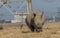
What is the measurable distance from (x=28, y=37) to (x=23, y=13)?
1041 centimetres

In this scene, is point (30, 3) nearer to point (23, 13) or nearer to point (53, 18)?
point (23, 13)

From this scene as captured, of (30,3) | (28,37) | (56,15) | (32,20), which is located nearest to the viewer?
(28,37)

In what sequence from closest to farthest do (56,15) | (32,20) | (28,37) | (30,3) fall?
(28,37), (32,20), (30,3), (56,15)

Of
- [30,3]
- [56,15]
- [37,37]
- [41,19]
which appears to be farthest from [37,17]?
[56,15]

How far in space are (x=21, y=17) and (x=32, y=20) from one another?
8.65 meters

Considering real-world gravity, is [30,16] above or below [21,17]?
above

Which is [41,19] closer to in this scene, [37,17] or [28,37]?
[37,17]

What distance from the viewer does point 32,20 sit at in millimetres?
11797

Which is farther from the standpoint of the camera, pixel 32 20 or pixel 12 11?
pixel 12 11

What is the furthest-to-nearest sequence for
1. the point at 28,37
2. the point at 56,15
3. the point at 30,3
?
1. the point at 56,15
2. the point at 30,3
3. the point at 28,37

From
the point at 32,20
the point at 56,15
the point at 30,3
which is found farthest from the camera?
the point at 56,15

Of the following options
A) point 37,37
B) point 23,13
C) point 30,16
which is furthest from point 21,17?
point 37,37

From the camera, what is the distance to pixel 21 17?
20.4 meters

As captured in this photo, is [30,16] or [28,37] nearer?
[28,37]
